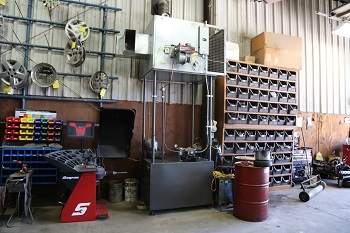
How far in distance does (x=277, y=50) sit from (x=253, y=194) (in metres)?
3.10

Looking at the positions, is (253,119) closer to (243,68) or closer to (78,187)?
(243,68)

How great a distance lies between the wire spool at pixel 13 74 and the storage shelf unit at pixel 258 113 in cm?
335

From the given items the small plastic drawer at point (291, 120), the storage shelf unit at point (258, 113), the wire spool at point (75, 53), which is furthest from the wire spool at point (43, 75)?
the small plastic drawer at point (291, 120)

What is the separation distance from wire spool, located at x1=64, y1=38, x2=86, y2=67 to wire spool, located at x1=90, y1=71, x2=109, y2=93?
33 centimetres

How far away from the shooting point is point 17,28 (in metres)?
3.87

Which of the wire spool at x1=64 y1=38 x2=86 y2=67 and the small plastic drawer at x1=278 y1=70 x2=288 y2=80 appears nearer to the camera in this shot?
the wire spool at x1=64 y1=38 x2=86 y2=67

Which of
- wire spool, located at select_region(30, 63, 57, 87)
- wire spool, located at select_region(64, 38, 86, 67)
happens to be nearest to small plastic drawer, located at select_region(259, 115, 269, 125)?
wire spool, located at select_region(64, 38, 86, 67)

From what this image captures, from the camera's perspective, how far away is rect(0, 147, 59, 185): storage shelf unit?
3328 millimetres

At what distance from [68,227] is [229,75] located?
3.51 m

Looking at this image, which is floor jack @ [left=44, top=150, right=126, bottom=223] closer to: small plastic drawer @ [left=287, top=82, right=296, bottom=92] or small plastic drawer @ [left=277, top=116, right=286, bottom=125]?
small plastic drawer @ [left=277, top=116, right=286, bottom=125]

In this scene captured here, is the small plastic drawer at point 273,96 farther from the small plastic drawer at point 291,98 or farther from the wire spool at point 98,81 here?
the wire spool at point 98,81

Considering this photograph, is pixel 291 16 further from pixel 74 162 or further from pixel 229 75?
pixel 74 162

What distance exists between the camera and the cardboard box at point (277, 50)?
4.75m

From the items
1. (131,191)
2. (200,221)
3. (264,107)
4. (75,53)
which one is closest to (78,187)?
(131,191)
